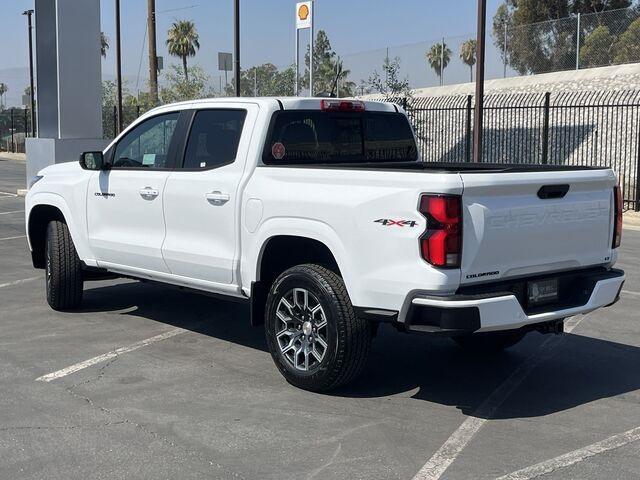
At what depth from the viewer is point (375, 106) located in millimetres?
6836

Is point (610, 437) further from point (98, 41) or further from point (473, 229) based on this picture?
point (98, 41)

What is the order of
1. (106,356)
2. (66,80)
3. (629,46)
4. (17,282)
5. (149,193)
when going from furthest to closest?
(629,46), (66,80), (17,282), (149,193), (106,356)

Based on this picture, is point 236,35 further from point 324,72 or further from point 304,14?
point 324,72

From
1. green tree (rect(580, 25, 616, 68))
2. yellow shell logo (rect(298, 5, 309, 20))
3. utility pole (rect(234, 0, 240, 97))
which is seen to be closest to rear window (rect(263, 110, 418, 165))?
yellow shell logo (rect(298, 5, 309, 20))

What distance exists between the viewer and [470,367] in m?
6.28

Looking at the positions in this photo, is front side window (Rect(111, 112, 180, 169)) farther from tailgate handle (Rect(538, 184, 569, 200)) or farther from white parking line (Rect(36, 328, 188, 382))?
tailgate handle (Rect(538, 184, 569, 200))

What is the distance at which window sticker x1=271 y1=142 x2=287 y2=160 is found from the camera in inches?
240

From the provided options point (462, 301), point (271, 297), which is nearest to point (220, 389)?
point (271, 297)

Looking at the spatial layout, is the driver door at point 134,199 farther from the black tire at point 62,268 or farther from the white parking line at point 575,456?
the white parking line at point 575,456

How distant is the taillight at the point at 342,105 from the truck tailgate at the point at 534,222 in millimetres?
1907

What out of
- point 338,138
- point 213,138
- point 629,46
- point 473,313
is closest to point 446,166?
point 338,138

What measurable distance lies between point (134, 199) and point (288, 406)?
2.53 meters

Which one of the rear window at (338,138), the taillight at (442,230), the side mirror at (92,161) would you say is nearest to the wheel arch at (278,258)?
the rear window at (338,138)

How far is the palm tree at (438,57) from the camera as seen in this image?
34906mm
